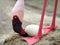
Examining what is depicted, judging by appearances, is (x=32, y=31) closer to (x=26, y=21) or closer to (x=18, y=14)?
(x=18, y=14)

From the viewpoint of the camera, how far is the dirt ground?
180 cm

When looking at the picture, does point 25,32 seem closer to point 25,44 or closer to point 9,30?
point 25,44

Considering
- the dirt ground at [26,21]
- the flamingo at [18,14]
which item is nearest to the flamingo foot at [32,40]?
the dirt ground at [26,21]

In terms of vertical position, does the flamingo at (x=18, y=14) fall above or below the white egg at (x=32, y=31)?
above

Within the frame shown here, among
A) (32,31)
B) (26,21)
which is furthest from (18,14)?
(26,21)

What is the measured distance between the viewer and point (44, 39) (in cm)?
179

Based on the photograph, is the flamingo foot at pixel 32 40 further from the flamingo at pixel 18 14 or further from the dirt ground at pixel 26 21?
the flamingo at pixel 18 14

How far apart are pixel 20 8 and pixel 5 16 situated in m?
1.13

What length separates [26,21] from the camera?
280 centimetres

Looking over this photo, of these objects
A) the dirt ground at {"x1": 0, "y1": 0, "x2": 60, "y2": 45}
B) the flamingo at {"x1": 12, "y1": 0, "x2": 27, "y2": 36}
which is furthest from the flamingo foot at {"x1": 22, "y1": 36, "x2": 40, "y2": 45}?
the flamingo at {"x1": 12, "y1": 0, "x2": 27, "y2": 36}

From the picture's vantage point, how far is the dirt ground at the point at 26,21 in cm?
180

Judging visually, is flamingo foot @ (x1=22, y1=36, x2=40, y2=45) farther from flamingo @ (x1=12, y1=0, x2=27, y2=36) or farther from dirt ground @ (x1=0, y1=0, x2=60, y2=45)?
flamingo @ (x1=12, y1=0, x2=27, y2=36)

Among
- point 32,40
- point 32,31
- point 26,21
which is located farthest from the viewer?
point 26,21

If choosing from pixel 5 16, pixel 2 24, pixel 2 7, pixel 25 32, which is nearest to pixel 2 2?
pixel 2 7
